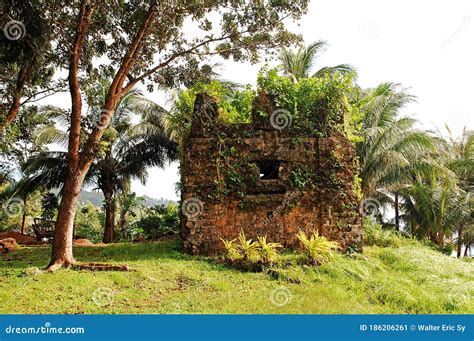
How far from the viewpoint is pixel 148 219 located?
1808cm

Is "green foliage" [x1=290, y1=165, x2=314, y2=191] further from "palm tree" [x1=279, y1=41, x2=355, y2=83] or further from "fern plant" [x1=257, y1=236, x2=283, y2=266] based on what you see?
"palm tree" [x1=279, y1=41, x2=355, y2=83]

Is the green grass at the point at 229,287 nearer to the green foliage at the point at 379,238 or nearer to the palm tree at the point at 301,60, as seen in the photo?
the green foliage at the point at 379,238

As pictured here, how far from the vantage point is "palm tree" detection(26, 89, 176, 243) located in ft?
60.9

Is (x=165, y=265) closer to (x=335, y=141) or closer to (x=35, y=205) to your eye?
(x=335, y=141)

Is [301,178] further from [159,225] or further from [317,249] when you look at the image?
[159,225]

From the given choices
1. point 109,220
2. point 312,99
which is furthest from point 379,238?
point 109,220

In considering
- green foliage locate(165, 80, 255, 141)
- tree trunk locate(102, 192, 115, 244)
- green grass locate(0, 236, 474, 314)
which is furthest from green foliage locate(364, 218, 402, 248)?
tree trunk locate(102, 192, 115, 244)

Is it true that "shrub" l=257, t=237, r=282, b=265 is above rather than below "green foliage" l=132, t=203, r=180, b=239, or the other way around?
below

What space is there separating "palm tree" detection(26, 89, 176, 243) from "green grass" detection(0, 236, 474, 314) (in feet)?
24.7

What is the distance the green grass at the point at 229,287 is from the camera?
7.72m

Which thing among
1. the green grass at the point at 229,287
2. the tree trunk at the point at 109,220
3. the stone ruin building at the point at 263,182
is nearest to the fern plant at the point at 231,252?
the green grass at the point at 229,287

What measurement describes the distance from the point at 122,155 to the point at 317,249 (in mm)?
11912

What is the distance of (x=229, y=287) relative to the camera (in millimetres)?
9078

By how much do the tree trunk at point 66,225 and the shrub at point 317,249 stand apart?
6.01m
